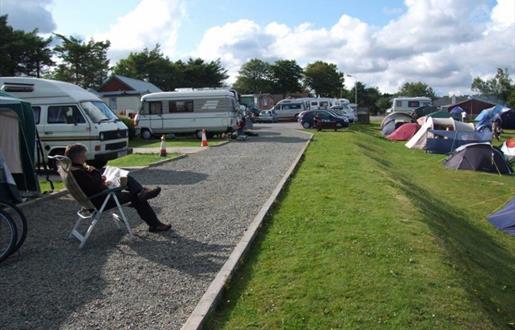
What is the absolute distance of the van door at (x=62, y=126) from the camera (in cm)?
1440

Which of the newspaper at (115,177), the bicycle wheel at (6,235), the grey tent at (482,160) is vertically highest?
the newspaper at (115,177)

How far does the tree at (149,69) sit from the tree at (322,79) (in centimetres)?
3594

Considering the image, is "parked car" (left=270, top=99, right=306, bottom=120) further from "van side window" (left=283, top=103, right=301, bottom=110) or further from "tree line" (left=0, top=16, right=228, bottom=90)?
"tree line" (left=0, top=16, right=228, bottom=90)

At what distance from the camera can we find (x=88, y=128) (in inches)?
563

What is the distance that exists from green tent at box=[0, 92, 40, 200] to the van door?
3.90m

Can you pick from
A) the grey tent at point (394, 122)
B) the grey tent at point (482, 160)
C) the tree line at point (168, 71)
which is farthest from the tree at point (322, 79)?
the grey tent at point (482, 160)

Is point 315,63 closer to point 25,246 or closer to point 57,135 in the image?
point 57,135

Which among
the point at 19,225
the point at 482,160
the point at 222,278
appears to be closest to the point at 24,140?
the point at 19,225

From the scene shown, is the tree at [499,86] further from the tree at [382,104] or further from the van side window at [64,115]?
the van side window at [64,115]

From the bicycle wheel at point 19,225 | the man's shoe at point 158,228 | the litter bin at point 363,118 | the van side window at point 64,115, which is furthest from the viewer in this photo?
the litter bin at point 363,118

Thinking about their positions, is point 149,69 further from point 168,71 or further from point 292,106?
point 292,106

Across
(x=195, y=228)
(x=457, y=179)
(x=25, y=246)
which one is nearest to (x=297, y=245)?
(x=195, y=228)

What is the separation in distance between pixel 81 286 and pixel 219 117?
69.2 feet

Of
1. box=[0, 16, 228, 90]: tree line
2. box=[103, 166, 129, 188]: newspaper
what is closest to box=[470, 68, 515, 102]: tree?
box=[0, 16, 228, 90]: tree line
